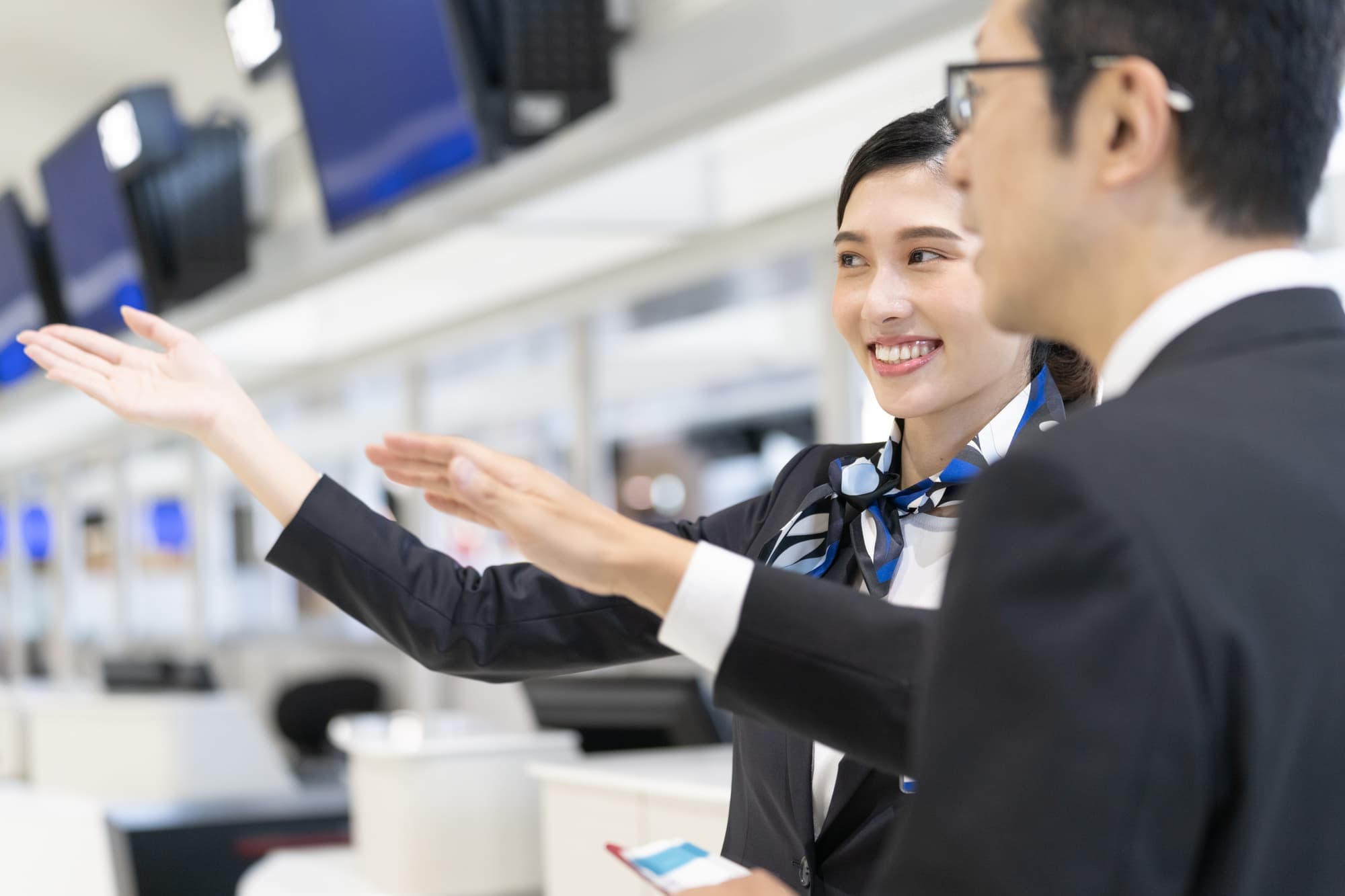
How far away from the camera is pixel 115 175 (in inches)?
267

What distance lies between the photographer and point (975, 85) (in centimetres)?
103

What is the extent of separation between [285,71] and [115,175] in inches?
81.9

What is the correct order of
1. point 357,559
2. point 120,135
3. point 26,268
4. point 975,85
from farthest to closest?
point 26,268 → point 120,135 → point 357,559 → point 975,85

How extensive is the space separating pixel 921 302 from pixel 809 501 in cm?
27

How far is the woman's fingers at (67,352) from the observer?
1.57 metres

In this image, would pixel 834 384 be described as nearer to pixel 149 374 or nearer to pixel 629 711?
pixel 629 711

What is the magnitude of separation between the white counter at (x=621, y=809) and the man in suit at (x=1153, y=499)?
2.33 m

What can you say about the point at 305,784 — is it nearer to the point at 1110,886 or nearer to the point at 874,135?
the point at 874,135

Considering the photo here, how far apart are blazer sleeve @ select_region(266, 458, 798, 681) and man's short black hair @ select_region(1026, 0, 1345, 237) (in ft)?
2.57

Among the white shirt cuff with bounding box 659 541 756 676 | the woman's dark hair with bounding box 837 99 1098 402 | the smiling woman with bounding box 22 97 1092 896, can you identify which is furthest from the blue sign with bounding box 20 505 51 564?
the white shirt cuff with bounding box 659 541 756 676

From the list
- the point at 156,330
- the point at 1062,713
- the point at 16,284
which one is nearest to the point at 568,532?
the point at 1062,713

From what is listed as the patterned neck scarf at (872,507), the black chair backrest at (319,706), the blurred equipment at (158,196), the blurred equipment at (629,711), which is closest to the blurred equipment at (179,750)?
the black chair backrest at (319,706)

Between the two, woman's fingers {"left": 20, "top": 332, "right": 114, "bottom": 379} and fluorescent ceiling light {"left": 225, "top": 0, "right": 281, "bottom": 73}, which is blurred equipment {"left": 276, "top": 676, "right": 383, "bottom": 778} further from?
woman's fingers {"left": 20, "top": 332, "right": 114, "bottom": 379}

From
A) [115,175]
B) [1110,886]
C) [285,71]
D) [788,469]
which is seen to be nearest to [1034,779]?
[1110,886]
